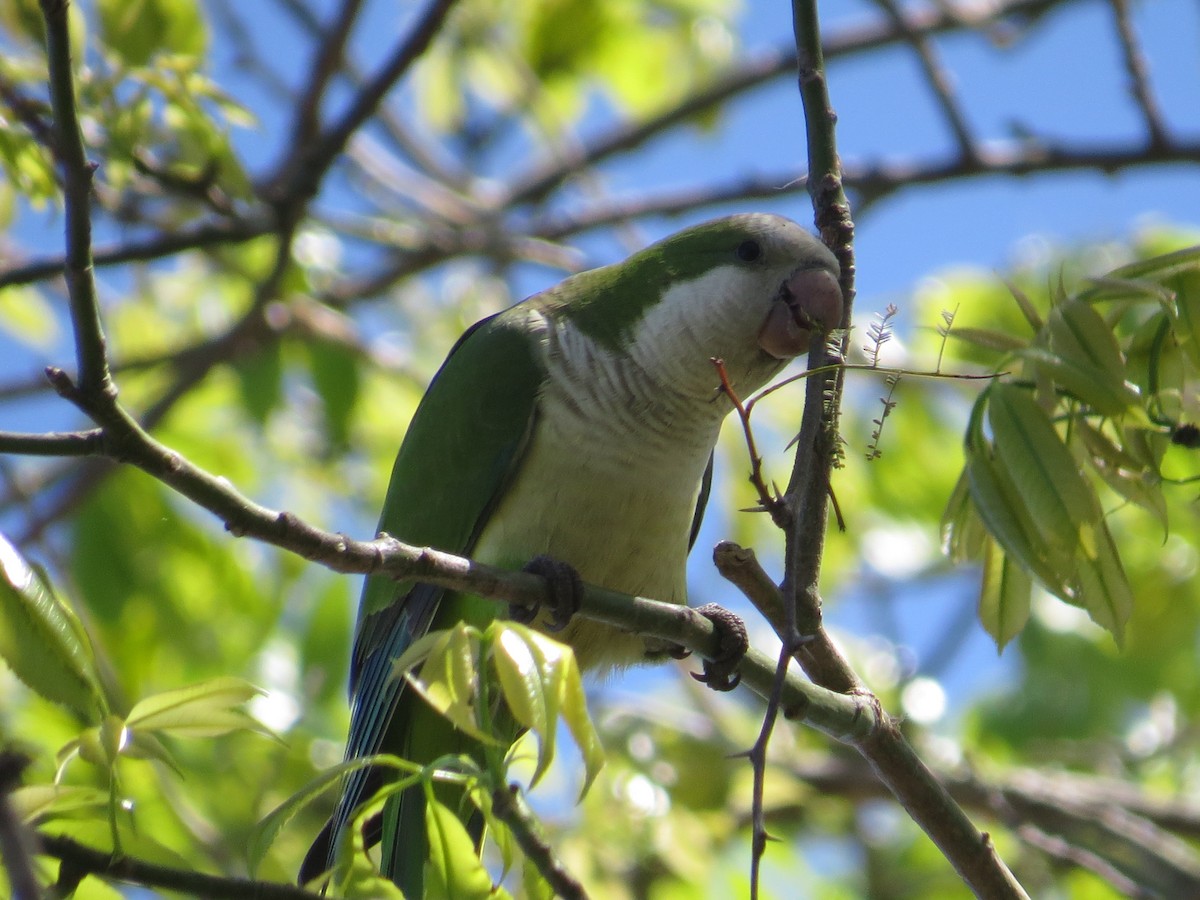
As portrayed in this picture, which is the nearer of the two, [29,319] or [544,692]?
[544,692]

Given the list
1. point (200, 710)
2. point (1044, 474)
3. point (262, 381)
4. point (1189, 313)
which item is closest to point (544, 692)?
point (200, 710)

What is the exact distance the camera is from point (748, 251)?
2.96 meters

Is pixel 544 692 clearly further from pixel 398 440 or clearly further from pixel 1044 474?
pixel 398 440

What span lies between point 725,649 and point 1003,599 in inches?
19.1

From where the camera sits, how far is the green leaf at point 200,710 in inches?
64.2

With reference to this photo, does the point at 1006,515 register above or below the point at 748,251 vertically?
below

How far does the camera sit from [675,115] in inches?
199

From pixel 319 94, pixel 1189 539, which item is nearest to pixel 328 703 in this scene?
pixel 319 94

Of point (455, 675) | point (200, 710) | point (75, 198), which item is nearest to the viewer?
point (75, 198)

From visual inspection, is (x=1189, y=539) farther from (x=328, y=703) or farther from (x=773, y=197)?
(x=328, y=703)

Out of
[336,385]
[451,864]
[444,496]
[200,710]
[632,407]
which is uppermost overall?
[336,385]

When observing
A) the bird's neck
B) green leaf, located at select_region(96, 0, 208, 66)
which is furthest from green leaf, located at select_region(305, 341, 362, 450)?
the bird's neck

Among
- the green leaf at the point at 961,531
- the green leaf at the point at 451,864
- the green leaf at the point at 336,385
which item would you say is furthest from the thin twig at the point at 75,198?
the green leaf at the point at 336,385

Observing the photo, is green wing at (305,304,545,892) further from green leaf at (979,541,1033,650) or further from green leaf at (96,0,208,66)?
green leaf at (979,541,1033,650)
